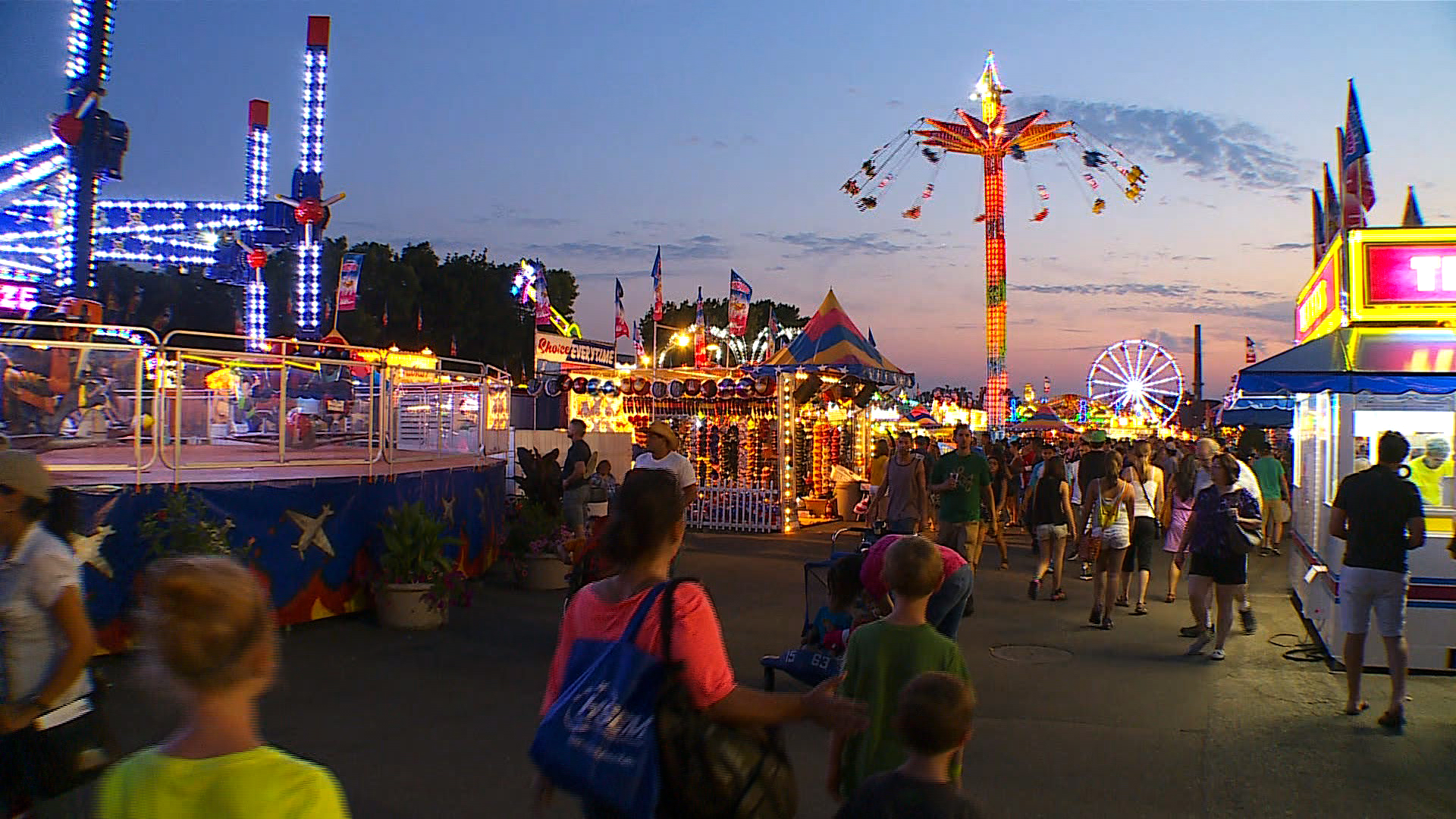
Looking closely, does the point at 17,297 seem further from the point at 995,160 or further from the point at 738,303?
the point at 995,160

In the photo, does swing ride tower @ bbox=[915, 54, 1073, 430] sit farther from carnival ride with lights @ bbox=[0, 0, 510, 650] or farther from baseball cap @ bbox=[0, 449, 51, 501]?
baseball cap @ bbox=[0, 449, 51, 501]

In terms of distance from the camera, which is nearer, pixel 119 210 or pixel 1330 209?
pixel 1330 209

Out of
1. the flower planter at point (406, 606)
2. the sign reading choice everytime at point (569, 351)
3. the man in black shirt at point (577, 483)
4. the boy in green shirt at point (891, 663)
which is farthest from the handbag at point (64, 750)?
the sign reading choice everytime at point (569, 351)

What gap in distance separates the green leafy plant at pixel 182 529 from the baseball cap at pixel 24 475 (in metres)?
5.25

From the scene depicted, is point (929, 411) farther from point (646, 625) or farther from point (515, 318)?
point (646, 625)

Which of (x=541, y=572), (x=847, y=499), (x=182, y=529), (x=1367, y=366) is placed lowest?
(x=541, y=572)

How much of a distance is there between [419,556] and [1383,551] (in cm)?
774

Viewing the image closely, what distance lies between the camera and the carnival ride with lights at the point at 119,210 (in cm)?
2112

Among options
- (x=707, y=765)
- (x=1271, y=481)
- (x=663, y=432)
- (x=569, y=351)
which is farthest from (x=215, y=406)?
(x=1271, y=481)

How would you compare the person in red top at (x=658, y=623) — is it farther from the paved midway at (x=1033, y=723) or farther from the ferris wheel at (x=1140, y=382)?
the ferris wheel at (x=1140, y=382)

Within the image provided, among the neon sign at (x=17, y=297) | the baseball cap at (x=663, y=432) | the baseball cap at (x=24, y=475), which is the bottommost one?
the baseball cap at (x=24, y=475)

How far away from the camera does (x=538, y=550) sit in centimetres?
1224

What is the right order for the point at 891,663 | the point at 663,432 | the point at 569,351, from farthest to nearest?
the point at 569,351
the point at 663,432
the point at 891,663

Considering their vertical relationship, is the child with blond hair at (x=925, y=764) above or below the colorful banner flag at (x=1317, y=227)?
below
